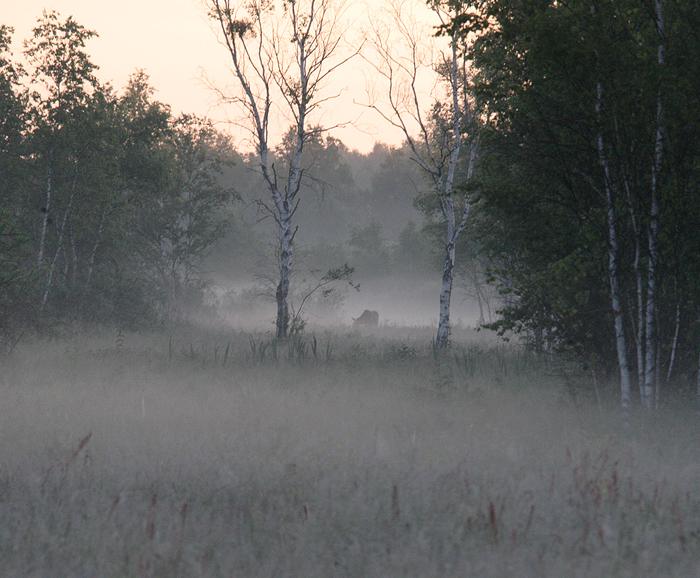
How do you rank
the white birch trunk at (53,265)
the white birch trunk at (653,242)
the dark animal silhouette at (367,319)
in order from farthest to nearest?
A: 1. the dark animal silhouette at (367,319)
2. the white birch trunk at (53,265)
3. the white birch trunk at (653,242)

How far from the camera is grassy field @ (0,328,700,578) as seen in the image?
5012mm

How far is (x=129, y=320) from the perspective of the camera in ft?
97.2

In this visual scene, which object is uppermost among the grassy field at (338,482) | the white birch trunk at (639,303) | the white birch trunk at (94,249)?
the white birch trunk at (94,249)

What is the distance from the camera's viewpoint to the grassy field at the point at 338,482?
5.01 m

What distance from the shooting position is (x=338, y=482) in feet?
22.0

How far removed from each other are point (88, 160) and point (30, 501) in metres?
23.3

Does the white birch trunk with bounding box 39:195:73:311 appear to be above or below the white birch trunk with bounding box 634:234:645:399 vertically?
above

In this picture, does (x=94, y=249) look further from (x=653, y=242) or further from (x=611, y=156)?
(x=653, y=242)

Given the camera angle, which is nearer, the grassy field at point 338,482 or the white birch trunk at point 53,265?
the grassy field at point 338,482

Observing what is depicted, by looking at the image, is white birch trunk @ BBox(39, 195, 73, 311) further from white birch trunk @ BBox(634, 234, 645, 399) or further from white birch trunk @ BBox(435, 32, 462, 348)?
white birch trunk @ BBox(634, 234, 645, 399)

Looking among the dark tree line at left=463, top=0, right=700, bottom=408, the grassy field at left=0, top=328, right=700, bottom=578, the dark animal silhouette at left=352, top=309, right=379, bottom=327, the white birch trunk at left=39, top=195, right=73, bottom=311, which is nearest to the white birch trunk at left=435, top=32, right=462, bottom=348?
the grassy field at left=0, top=328, right=700, bottom=578

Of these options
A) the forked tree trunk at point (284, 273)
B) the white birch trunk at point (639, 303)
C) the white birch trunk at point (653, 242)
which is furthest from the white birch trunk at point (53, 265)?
the white birch trunk at point (653, 242)

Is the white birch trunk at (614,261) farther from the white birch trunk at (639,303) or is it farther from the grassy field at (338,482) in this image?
the grassy field at (338,482)

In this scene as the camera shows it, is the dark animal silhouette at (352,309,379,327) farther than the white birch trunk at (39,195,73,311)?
Yes
